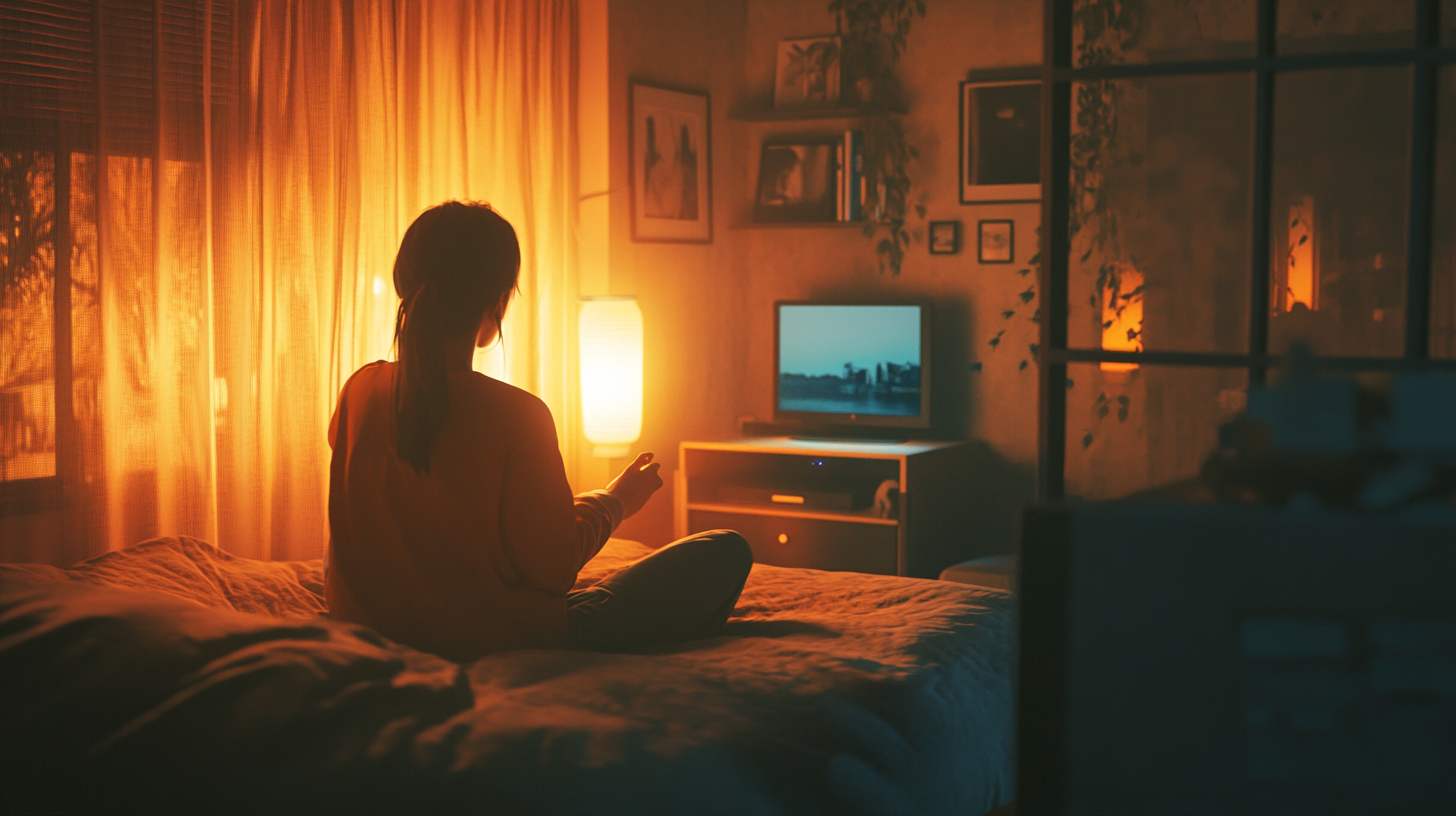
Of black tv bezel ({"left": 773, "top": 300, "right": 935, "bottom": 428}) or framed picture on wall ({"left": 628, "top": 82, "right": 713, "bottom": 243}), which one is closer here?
framed picture on wall ({"left": 628, "top": 82, "right": 713, "bottom": 243})

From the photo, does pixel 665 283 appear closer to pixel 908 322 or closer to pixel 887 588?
pixel 908 322

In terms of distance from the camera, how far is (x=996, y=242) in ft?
13.7

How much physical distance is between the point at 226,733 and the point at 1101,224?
3157 mm

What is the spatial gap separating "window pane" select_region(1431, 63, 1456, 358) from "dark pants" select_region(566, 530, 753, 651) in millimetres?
2330

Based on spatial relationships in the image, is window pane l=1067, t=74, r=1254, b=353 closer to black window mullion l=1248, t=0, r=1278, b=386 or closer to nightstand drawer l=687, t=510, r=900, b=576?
nightstand drawer l=687, t=510, r=900, b=576

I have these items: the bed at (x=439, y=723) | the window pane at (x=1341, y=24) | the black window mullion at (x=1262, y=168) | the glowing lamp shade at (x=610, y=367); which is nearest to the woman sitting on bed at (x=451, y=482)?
the bed at (x=439, y=723)

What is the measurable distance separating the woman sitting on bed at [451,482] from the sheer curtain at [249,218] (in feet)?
3.54

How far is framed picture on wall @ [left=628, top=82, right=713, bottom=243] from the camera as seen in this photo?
13.1ft

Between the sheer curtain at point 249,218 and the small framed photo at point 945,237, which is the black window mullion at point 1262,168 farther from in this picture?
the small framed photo at point 945,237

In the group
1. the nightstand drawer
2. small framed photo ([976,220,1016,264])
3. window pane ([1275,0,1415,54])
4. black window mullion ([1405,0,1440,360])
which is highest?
window pane ([1275,0,1415,54])

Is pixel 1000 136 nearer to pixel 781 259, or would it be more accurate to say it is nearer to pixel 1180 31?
pixel 1180 31

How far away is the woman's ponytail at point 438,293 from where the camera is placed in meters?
1.68

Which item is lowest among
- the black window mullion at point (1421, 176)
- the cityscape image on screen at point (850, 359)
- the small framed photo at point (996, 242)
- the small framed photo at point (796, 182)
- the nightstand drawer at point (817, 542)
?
the nightstand drawer at point (817, 542)

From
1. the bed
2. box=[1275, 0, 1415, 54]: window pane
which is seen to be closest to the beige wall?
box=[1275, 0, 1415, 54]: window pane
